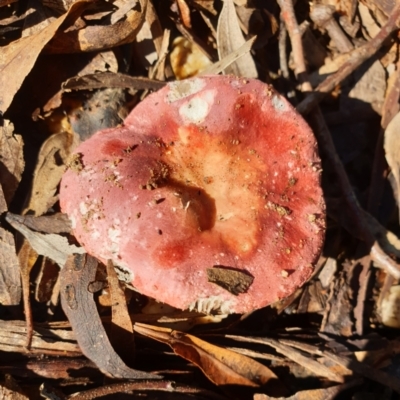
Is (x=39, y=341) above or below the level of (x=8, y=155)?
below

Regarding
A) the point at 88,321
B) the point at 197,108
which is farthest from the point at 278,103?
the point at 88,321

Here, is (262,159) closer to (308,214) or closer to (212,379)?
(308,214)

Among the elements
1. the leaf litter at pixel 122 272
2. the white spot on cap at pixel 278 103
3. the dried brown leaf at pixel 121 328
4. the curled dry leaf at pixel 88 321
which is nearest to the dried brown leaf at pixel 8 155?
the leaf litter at pixel 122 272

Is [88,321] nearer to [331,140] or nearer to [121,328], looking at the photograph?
[121,328]

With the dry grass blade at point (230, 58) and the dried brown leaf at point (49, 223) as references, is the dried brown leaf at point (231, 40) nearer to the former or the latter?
the dry grass blade at point (230, 58)

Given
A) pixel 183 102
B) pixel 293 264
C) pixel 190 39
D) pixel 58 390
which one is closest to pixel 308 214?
pixel 293 264

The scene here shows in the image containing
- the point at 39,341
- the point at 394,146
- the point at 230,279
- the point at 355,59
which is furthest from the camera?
the point at 355,59
